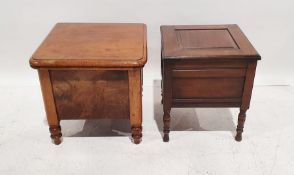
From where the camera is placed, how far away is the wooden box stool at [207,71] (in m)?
1.19

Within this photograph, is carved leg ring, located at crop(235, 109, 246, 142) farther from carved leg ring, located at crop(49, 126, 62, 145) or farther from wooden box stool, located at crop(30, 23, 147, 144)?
carved leg ring, located at crop(49, 126, 62, 145)

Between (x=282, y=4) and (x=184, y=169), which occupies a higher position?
(x=282, y=4)

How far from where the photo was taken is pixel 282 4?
1694 millimetres

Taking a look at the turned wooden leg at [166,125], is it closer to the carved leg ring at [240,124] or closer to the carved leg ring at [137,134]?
the carved leg ring at [137,134]

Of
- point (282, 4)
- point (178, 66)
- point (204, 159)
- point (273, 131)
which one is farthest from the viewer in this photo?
point (282, 4)

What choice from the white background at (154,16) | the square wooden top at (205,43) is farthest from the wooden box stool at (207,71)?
the white background at (154,16)

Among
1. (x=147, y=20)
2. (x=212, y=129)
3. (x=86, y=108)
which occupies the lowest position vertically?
(x=212, y=129)

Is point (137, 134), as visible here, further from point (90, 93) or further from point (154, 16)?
point (154, 16)

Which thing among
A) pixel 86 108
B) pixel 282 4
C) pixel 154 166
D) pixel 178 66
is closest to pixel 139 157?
pixel 154 166

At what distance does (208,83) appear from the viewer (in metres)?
1.25

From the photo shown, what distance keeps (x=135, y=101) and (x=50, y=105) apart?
0.34m

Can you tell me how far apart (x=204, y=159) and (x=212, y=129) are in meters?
0.23

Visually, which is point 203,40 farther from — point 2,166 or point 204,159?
point 2,166

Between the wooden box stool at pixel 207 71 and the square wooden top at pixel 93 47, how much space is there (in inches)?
4.8
